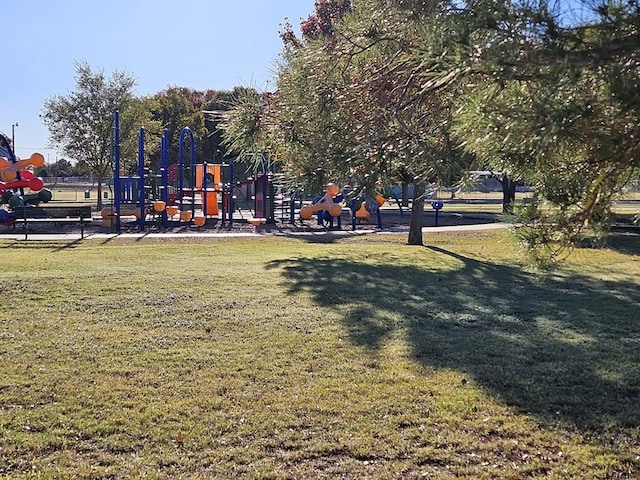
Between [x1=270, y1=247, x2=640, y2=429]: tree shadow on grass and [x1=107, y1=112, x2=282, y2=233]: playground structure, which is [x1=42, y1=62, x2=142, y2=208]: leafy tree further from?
[x1=270, y1=247, x2=640, y2=429]: tree shadow on grass

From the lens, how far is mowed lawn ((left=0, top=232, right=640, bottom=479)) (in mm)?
3721

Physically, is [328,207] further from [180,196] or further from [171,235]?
[171,235]

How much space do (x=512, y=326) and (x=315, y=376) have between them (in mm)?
2959

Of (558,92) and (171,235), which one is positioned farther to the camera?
(171,235)

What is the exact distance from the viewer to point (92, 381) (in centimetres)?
498

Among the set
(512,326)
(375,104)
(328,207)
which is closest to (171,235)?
(328,207)

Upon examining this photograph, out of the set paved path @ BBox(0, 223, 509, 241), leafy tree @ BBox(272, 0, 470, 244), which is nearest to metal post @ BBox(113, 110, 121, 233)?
paved path @ BBox(0, 223, 509, 241)

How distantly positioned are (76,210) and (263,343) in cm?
1752

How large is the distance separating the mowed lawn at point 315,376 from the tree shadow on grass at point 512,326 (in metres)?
0.03

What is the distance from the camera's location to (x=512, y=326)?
7152 mm

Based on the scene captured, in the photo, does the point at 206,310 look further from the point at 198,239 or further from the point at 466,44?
the point at 198,239

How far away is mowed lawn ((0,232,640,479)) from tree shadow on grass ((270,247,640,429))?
0.03 m

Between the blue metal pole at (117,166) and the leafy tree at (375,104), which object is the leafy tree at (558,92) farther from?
the blue metal pole at (117,166)

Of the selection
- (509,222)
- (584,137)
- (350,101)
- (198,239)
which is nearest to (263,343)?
(350,101)
